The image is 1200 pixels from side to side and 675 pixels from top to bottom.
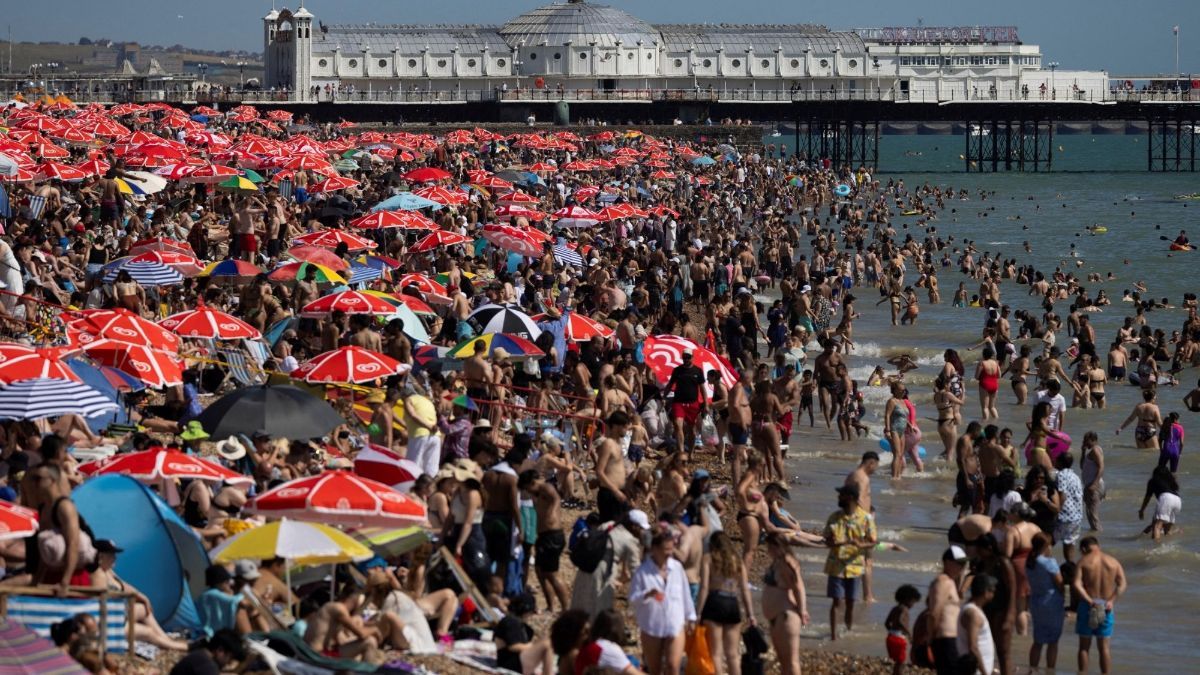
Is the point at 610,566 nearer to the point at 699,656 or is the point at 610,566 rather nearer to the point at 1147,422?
the point at 699,656

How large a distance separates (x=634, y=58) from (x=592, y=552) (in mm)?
81248

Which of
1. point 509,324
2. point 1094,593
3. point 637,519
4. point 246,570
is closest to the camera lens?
point 246,570

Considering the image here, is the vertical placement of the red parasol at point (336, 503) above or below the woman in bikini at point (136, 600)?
above

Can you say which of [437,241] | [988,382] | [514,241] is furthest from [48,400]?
[514,241]

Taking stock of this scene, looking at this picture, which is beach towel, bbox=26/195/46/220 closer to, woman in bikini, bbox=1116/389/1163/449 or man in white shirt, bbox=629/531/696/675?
woman in bikini, bbox=1116/389/1163/449

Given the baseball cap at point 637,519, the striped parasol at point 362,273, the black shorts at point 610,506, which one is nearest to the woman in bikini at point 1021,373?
the striped parasol at point 362,273

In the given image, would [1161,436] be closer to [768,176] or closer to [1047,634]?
[1047,634]

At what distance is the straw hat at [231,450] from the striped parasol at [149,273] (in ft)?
21.0

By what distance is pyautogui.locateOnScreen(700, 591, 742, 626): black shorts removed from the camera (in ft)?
31.2

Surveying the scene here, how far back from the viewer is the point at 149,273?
59.1ft

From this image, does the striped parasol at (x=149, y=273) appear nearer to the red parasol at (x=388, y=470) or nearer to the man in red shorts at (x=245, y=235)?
the man in red shorts at (x=245, y=235)

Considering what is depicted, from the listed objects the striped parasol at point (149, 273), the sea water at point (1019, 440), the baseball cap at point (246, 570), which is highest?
the striped parasol at point (149, 273)

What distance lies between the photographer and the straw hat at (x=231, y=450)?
11656 mm

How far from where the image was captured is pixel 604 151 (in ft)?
190
